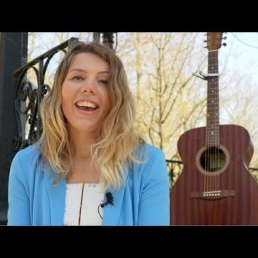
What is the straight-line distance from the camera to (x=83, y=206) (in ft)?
4.06

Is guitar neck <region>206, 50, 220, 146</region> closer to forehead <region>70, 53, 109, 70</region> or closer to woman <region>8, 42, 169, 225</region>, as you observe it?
woman <region>8, 42, 169, 225</region>

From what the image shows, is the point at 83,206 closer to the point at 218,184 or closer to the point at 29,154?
the point at 29,154

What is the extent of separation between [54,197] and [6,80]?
1.15 m

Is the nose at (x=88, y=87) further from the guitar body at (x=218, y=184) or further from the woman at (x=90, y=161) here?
the guitar body at (x=218, y=184)

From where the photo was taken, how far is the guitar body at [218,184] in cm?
207

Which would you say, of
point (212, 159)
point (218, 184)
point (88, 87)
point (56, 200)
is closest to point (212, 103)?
point (212, 159)

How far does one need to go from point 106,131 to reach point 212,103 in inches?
40.9

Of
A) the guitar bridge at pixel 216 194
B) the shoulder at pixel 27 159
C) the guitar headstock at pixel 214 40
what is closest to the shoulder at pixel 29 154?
the shoulder at pixel 27 159

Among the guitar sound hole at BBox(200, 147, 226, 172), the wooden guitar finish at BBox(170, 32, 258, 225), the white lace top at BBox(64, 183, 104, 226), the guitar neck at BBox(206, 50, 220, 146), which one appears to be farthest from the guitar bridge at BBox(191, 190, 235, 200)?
the white lace top at BBox(64, 183, 104, 226)

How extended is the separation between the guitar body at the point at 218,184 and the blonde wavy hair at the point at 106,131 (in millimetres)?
892
